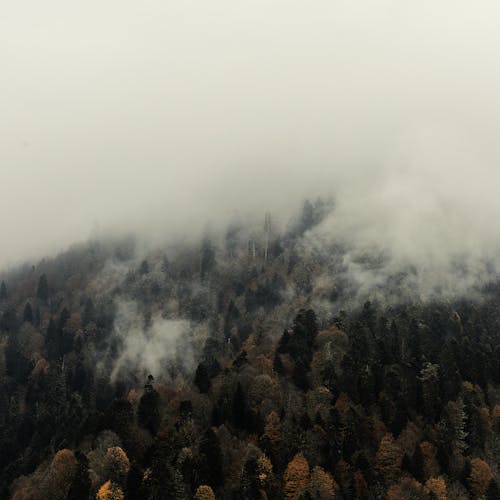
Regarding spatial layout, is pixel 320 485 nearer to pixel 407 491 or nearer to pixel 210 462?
pixel 407 491

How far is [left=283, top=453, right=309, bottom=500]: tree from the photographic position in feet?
573

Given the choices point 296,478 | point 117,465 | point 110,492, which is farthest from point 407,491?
point 117,465

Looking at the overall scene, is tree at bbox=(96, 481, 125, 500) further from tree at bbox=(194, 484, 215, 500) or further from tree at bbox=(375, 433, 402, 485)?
tree at bbox=(375, 433, 402, 485)

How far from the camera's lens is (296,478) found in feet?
587

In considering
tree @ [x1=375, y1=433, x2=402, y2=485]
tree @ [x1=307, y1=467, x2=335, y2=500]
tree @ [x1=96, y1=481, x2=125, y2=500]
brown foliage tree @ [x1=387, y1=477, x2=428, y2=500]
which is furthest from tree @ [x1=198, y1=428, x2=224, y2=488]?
brown foliage tree @ [x1=387, y1=477, x2=428, y2=500]

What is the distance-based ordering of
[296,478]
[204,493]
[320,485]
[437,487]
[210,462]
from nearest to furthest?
[204,493] → [437,487] → [320,485] → [210,462] → [296,478]

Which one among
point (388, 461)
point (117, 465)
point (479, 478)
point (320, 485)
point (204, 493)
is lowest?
point (479, 478)

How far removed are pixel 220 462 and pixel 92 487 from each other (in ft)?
142

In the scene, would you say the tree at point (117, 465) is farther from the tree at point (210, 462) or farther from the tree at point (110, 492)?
the tree at point (210, 462)

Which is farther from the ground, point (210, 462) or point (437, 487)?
point (210, 462)

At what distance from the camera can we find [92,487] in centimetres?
16825

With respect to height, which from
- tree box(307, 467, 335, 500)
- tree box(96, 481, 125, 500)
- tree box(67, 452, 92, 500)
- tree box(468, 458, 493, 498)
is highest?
tree box(67, 452, 92, 500)

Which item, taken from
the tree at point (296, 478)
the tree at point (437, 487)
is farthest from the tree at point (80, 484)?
the tree at point (437, 487)

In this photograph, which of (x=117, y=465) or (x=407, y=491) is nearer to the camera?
(x=407, y=491)
